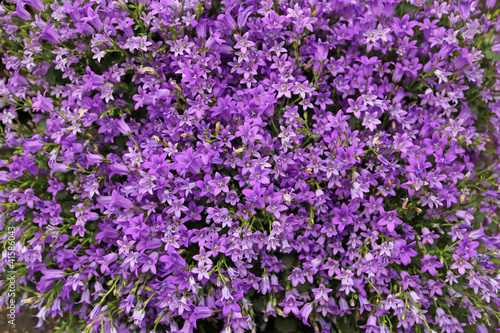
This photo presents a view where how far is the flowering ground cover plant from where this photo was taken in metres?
3.11

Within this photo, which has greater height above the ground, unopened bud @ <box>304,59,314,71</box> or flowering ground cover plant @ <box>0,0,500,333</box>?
unopened bud @ <box>304,59,314,71</box>

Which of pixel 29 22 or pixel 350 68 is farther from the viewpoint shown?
pixel 29 22

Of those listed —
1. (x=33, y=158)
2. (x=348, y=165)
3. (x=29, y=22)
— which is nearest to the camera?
(x=348, y=165)

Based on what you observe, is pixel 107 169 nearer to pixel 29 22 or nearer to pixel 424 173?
pixel 29 22

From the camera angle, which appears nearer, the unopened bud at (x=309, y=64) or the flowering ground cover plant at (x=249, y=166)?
the flowering ground cover plant at (x=249, y=166)

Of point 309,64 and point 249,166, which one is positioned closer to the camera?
point 249,166

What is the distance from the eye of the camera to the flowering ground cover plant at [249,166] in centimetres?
311

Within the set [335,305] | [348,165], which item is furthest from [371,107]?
[335,305]

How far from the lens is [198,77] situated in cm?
314

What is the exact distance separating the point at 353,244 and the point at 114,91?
271 centimetres

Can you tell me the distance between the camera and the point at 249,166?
124 inches

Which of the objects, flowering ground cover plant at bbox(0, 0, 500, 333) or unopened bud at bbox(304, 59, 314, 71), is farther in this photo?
unopened bud at bbox(304, 59, 314, 71)

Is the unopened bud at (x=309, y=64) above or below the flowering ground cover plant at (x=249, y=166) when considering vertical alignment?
above

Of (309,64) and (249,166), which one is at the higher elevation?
(309,64)
